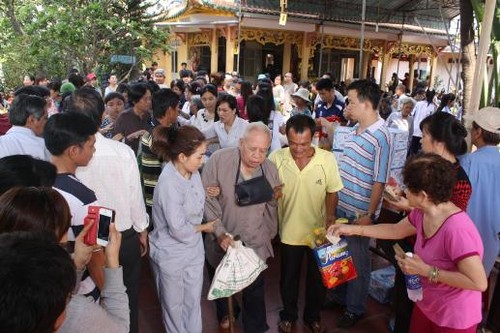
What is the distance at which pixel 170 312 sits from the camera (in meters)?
2.35

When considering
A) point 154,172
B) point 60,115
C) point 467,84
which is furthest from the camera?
point 467,84

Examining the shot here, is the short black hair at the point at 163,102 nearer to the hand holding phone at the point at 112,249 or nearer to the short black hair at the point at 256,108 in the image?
the short black hair at the point at 256,108

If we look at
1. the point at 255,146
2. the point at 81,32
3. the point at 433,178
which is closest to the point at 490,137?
the point at 433,178

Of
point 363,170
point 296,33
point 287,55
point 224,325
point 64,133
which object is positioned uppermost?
point 296,33

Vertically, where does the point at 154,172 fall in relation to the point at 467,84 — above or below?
below

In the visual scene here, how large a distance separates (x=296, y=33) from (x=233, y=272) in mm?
11776

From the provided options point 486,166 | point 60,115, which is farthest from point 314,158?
point 60,115

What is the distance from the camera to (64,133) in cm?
184

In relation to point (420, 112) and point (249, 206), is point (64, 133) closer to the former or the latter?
point (249, 206)

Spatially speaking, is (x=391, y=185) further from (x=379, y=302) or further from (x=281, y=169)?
(x=379, y=302)

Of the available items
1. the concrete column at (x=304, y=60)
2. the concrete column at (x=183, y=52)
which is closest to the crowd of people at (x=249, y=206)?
the concrete column at (x=304, y=60)

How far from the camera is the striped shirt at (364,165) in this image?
2.63m

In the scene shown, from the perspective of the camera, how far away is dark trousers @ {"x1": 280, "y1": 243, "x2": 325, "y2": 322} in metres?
2.64

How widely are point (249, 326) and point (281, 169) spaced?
41.2 inches
